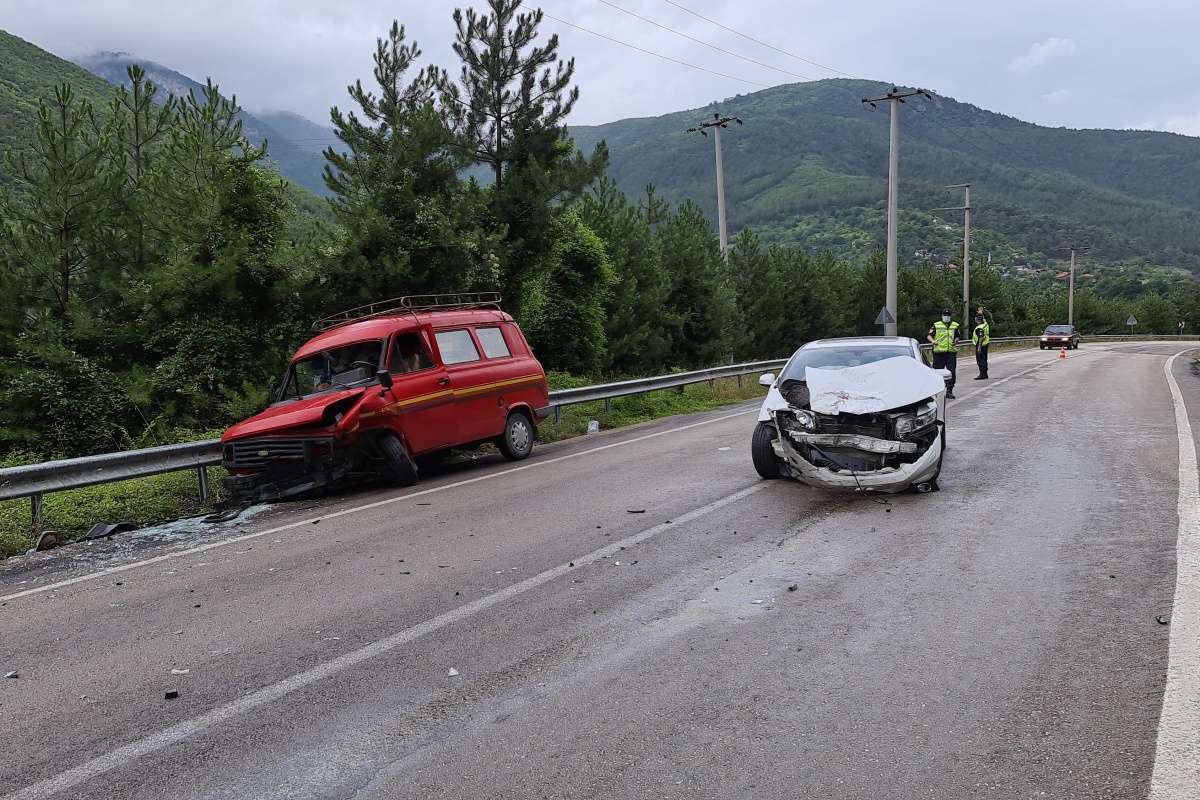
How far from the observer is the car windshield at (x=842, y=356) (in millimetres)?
9391

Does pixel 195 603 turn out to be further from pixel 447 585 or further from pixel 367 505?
pixel 367 505

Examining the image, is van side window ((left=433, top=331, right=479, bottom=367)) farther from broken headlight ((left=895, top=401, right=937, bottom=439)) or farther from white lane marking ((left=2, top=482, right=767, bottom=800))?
broken headlight ((left=895, top=401, right=937, bottom=439))

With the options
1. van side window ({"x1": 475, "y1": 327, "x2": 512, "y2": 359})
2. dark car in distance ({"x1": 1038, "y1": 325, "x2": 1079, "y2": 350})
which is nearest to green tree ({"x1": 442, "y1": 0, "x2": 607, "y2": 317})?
van side window ({"x1": 475, "y1": 327, "x2": 512, "y2": 359})

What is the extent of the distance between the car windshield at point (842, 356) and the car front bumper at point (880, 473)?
1325 mm

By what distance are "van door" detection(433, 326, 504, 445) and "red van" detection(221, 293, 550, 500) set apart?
0.6 inches

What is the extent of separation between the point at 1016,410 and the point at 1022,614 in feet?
37.9

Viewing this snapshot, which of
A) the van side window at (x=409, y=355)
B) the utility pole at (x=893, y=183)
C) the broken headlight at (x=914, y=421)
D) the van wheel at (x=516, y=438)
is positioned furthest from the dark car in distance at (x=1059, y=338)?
the van side window at (x=409, y=355)

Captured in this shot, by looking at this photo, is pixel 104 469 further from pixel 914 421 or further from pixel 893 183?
pixel 893 183

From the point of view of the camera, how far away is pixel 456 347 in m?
11.2

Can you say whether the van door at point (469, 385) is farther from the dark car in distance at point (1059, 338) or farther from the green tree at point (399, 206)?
the dark car in distance at point (1059, 338)

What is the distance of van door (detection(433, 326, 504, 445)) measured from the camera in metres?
10.9

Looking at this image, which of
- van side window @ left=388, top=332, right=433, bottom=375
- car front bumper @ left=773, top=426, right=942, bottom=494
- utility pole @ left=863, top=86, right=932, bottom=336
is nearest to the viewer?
car front bumper @ left=773, top=426, right=942, bottom=494

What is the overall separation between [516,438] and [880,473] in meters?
5.63

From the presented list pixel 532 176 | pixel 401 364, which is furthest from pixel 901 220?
pixel 401 364
